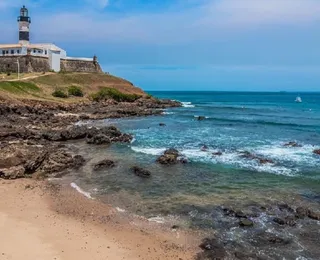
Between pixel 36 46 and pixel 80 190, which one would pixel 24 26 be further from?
pixel 80 190

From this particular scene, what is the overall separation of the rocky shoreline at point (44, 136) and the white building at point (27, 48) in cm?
2468

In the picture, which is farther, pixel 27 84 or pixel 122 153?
pixel 27 84

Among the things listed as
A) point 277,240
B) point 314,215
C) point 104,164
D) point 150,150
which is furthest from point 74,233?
point 150,150

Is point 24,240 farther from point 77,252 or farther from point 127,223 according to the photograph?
point 127,223

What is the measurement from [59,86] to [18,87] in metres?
12.8

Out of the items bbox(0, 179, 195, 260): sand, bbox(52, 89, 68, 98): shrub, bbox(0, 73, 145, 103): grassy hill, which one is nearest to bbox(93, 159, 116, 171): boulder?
bbox(0, 179, 195, 260): sand

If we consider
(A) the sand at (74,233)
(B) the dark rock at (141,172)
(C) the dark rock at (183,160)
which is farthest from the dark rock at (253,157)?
(A) the sand at (74,233)

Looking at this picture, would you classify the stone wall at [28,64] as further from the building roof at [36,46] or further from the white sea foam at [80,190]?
the white sea foam at [80,190]

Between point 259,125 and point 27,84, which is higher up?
point 27,84

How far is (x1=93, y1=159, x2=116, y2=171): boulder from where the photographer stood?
2584cm

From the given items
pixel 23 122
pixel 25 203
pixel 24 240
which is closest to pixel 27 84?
pixel 23 122

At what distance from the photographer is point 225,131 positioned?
47.0m

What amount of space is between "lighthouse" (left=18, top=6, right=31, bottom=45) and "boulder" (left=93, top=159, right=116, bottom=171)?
6726 centimetres

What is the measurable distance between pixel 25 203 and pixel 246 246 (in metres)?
10.5
